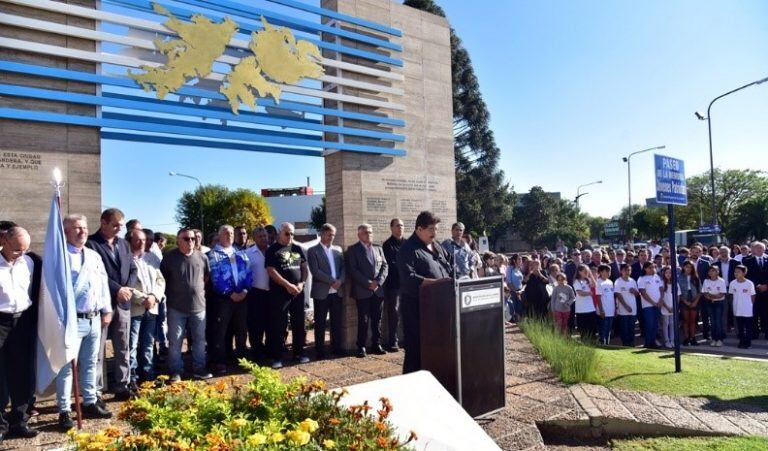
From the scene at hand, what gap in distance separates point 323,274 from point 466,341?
300cm

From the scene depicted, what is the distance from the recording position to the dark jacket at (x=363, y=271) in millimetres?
6812

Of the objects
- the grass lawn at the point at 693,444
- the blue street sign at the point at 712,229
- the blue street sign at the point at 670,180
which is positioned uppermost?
the blue street sign at the point at 670,180

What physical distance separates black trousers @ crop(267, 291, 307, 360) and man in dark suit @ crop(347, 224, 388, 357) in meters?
0.78

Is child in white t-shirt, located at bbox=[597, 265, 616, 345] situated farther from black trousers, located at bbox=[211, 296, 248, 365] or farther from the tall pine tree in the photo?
the tall pine tree

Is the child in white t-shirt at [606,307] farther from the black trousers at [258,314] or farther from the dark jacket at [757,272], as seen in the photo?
the black trousers at [258,314]

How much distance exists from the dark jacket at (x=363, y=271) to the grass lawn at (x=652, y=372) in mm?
2226

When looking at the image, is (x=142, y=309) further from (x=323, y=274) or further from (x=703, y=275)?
(x=703, y=275)

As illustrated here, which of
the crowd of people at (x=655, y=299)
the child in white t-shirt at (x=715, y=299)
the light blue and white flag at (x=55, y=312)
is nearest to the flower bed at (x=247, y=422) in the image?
the light blue and white flag at (x=55, y=312)

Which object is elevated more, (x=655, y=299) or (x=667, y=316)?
(x=655, y=299)

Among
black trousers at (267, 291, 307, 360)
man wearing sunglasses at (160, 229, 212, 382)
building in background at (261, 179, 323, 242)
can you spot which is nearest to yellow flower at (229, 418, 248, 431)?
man wearing sunglasses at (160, 229, 212, 382)

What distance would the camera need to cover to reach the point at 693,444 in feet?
13.1

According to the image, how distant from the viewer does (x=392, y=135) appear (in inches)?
311

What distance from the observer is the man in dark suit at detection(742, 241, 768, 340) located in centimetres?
1004

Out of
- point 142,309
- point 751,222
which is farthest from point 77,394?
point 751,222
